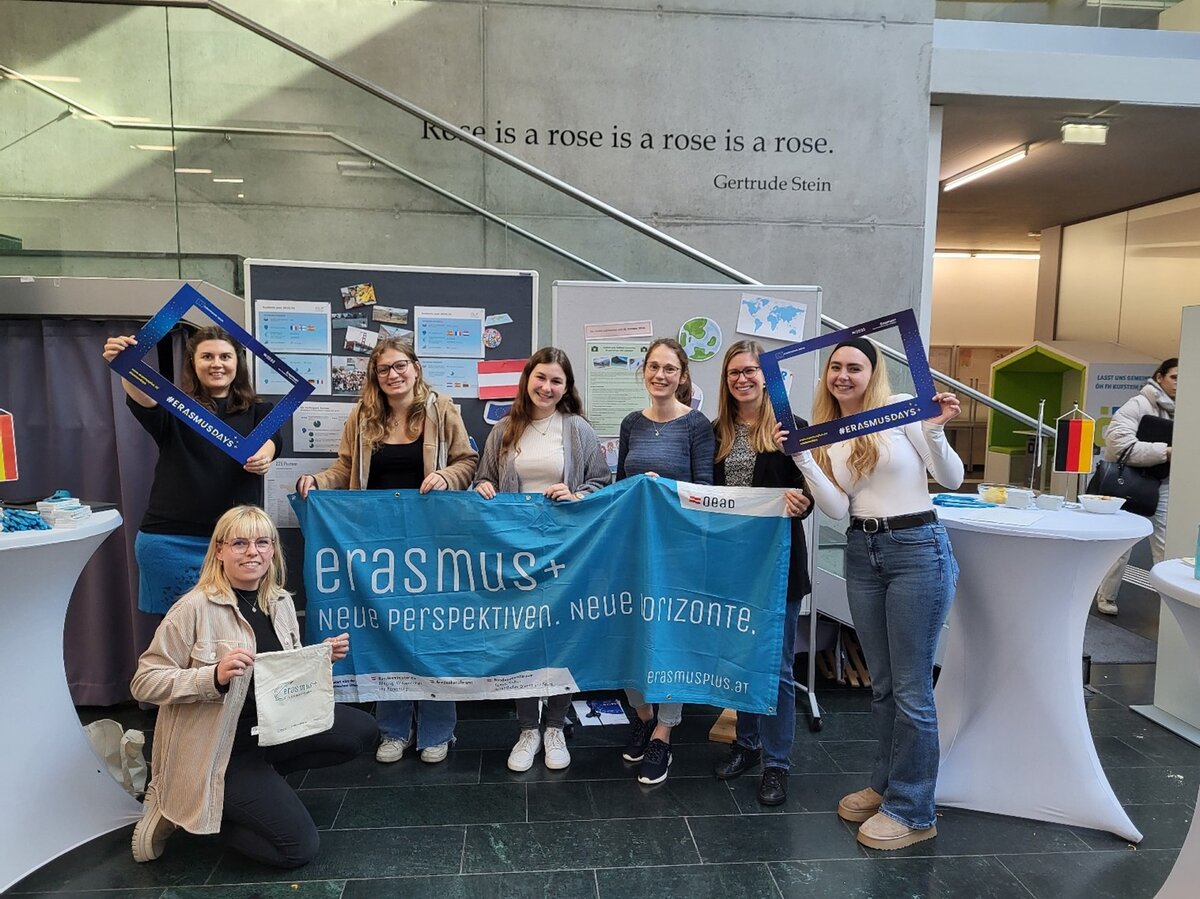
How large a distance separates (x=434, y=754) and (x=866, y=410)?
2195mm

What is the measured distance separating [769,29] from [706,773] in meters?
4.93

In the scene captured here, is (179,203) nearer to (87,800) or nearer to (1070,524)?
(87,800)

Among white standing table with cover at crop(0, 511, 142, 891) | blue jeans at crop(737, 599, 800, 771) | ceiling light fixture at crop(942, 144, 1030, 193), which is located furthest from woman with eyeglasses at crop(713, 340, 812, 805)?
ceiling light fixture at crop(942, 144, 1030, 193)

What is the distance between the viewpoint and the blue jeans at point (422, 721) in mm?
3166

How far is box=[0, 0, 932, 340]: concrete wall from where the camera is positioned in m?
3.77

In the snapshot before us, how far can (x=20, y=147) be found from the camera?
3598mm

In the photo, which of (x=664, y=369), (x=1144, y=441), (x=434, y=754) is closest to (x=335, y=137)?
(x=664, y=369)

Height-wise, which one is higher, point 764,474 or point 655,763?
point 764,474

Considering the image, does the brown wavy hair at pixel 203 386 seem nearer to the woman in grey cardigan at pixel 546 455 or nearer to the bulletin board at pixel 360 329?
the bulletin board at pixel 360 329

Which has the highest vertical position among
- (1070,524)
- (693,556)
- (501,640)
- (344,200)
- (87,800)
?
(344,200)

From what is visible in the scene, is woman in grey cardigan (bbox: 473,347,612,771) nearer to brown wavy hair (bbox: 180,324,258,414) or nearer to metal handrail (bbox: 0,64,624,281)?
brown wavy hair (bbox: 180,324,258,414)

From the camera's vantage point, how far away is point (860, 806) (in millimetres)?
2713

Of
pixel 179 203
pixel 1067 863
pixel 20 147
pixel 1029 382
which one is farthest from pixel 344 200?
pixel 1029 382

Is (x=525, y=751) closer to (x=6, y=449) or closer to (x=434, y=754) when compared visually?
(x=434, y=754)
